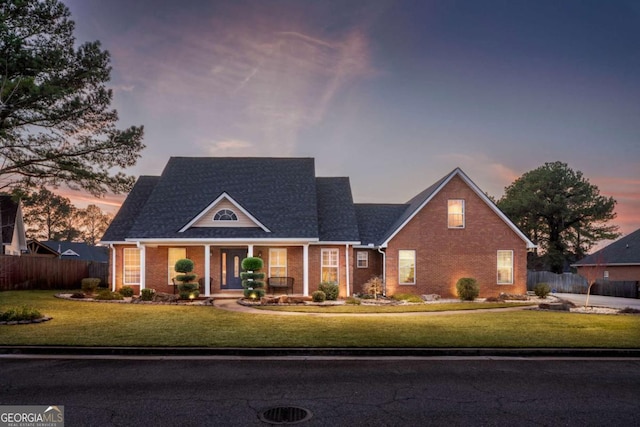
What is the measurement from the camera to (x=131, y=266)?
987 inches

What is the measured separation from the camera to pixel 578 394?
23.0 feet

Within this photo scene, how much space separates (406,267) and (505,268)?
18.7ft

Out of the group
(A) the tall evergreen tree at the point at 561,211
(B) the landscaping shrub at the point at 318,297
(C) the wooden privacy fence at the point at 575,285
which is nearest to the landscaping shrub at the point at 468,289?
(B) the landscaping shrub at the point at 318,297

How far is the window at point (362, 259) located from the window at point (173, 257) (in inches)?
398

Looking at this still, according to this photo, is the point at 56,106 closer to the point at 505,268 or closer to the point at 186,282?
the point at 186,282

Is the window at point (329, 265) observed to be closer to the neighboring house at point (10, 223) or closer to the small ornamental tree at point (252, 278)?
the small ornamental tree at point (252, 278)

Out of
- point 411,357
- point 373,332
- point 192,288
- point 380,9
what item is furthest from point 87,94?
point 411,357

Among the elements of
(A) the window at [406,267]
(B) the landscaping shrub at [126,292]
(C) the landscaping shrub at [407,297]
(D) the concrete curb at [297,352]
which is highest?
(A) the window at [406,267]

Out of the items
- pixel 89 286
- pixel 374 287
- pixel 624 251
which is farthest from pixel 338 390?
pixel 624 251

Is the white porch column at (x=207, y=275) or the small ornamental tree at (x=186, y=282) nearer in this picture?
the small ornamental tree at (x=186, y=282)

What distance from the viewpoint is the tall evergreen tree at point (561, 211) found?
53594mm

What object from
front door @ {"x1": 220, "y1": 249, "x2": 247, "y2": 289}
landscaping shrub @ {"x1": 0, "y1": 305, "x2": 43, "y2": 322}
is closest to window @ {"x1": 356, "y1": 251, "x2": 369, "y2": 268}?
front door @ {"x1": 220, "y1": 249, "x2": 247, "y2": 289}

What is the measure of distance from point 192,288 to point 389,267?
35.1 feet

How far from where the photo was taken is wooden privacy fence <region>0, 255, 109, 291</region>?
26.2m
